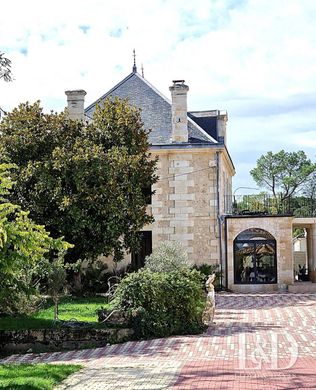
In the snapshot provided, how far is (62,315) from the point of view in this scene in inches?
625

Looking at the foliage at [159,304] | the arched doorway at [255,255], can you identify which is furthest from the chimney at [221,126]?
the foliage at [159,304]

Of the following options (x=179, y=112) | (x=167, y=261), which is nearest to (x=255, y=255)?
(x=179, y=112)

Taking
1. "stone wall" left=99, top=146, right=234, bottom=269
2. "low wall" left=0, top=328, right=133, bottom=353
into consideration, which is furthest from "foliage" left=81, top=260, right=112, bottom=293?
"low wall" left=0, top=328, right=133, bottom=353

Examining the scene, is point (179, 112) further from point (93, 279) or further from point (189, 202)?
point (93, 279)

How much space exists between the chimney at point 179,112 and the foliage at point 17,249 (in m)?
13.2

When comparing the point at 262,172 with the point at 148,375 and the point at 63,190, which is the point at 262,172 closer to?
the point at 63,190

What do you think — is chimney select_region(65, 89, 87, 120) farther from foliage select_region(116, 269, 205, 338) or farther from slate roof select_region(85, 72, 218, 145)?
foliage select_region(116, 269, 205, 338)

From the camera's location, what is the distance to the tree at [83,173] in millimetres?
19438

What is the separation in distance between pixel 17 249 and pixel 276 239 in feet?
60.3

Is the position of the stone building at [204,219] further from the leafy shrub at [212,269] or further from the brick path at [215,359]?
the brick path at [215,359]

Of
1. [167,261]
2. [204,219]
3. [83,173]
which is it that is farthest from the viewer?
[204,219]

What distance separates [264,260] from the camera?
2698 centimetres

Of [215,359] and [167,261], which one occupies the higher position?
[167,261]

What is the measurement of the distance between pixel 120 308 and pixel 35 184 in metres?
7.53
